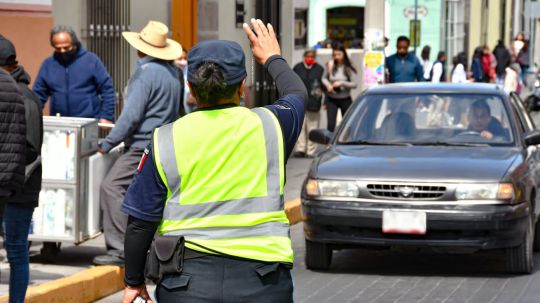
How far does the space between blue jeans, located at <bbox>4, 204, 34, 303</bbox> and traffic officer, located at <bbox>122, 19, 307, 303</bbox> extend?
3209 mm

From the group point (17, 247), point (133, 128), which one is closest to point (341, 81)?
point (133, 128)

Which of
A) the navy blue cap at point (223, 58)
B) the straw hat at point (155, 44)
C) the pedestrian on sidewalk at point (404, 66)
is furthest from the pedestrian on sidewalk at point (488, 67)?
the navy blue cap at point (223, 58)

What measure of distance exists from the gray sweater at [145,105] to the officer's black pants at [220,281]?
5155mm

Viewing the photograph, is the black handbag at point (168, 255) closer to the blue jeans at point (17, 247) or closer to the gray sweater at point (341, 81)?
the blue jeans at point (17, 247)

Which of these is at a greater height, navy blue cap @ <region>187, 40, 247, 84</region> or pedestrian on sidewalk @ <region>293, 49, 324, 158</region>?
navy blue cap @ <region>187, 40, 247, 84</region>

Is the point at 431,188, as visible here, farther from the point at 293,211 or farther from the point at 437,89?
the point at 293,211

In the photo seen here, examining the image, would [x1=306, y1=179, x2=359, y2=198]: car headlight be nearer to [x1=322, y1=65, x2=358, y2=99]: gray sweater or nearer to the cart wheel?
the cart wheel

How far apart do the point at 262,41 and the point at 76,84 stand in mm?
6392

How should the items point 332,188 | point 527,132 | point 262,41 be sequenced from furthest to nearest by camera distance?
point 527,132
point 332,188
point 262,41

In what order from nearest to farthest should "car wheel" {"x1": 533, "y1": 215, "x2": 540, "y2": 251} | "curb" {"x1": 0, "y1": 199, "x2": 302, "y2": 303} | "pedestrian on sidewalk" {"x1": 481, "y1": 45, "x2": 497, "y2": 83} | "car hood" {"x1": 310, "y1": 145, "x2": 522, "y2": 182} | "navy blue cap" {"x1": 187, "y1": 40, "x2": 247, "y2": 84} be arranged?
"navy blue cap" {"x1": 187, "y1": 40, "x2": 247, "y2": 84} → "curb" {"x1": 0, "y1": 199, "x2": 302, "y2": 303} → "car hood" {"x1": 310, "y1": 145, "x2": 522, "y2": 182} → "car wheel" {"x1": 533, "y1": 215, "x2": 540, "y2": 251} → "pedestrian on sidewalk" {"x1": 481, "y1": 45, "x2": 497, "y2": 83}

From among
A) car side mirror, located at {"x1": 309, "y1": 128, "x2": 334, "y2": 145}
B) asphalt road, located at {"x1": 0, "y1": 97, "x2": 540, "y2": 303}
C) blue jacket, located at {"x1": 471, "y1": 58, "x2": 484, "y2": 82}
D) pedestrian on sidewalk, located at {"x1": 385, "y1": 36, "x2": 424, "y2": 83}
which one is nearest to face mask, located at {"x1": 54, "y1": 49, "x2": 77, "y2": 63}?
asphalt road, located at {"x1": 0, "y1": 97, "x2": 540, "y2": 303}

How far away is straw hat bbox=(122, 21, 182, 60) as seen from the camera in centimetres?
988

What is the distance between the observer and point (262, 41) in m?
4.98

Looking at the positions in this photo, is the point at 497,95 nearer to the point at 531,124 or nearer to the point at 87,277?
the point at 531,124
